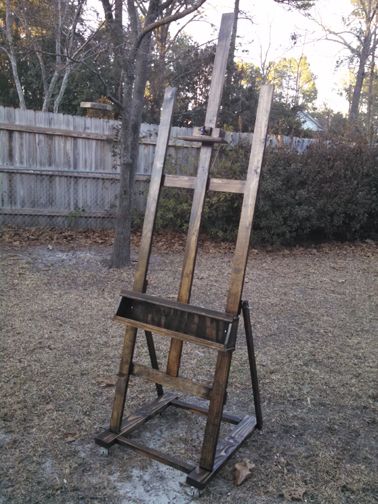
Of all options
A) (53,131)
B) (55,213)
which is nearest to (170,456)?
(55,213)

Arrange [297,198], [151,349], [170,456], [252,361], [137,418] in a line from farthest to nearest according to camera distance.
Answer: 1. [297,198]
2. [151,349]
3. [137,418]
4. [252,361]
5. [170,456]

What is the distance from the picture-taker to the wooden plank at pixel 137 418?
2912 millimetres

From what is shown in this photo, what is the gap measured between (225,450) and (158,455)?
42 cm

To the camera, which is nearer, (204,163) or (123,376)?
(204,163)

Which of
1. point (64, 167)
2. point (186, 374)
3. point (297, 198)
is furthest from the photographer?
point (64, 167)

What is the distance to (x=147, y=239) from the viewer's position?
2971mm

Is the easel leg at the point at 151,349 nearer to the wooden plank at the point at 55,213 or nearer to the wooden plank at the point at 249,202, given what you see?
the wooden plank at the point at 249,202

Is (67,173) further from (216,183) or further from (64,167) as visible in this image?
(216,183)

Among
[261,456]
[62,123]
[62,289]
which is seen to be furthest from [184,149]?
[261,456]

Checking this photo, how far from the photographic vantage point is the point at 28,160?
31.1 feet

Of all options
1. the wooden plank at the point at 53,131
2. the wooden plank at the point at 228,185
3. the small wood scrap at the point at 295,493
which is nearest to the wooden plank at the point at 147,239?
the wooden plank at the point at 228,185

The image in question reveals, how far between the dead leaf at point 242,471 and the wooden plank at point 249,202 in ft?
3.14

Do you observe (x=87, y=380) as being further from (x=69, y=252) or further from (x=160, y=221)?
(x=160, y=221)

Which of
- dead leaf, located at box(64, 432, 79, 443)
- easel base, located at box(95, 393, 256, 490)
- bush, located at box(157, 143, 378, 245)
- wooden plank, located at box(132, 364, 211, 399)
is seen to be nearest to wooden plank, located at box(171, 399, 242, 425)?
easel base, located at box(95, 393, 256, 490)
